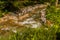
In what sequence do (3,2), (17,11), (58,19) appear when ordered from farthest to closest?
1. (3,2)
2. (17,11)
3. (58,19)

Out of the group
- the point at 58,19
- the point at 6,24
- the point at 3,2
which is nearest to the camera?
the point at 6,24

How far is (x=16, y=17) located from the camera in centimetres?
1488

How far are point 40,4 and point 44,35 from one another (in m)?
11.2

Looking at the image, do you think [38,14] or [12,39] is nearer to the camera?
[12,39]

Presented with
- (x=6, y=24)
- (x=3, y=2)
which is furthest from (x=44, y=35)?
(x=3, y=2)

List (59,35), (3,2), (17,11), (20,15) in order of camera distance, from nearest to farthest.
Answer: (59,35) < (20,15) < (17,11) < (3,2)

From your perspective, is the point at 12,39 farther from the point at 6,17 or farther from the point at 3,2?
the point at 3,2

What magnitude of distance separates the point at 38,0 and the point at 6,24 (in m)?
8.93

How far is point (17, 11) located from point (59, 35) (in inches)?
297

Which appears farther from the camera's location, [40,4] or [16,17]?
[40,4]

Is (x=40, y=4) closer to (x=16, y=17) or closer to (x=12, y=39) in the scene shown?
(x=16, y=17)

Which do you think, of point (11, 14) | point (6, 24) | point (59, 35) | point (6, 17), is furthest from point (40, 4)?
point (59, 35)

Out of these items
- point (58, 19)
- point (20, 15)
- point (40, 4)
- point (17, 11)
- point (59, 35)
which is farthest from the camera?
point (40, 4)

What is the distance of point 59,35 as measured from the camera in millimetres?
9930
